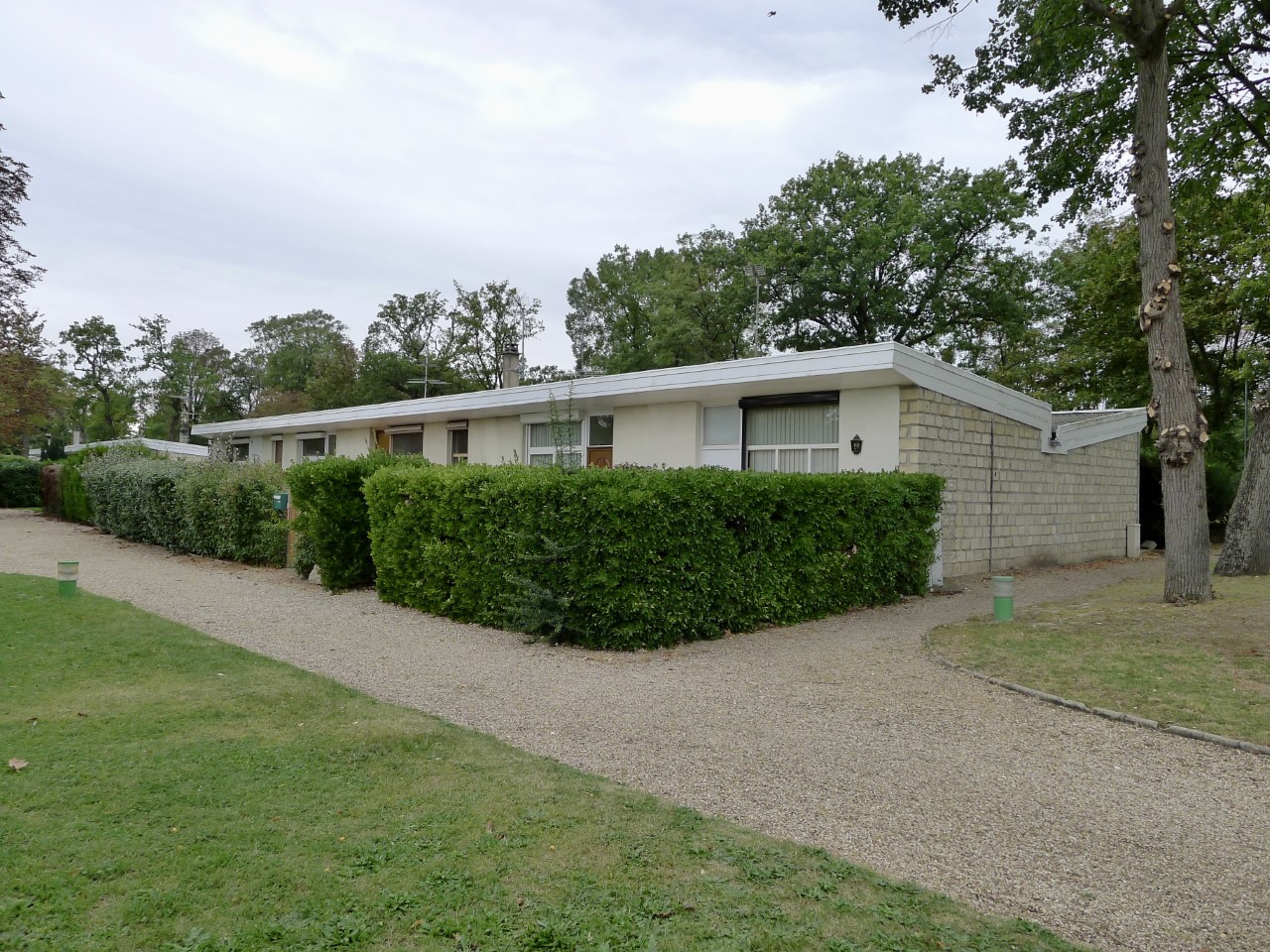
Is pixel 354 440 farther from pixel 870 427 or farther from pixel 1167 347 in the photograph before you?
pixel 1167 347

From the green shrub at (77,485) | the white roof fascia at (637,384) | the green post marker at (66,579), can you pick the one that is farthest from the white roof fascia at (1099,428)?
the green shrub at (77,485)

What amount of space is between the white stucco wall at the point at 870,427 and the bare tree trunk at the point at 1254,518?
5809 millimetres

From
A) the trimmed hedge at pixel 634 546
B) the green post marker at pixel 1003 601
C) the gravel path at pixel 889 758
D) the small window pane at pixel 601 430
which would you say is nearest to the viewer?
the gravel path at pixel 889 758

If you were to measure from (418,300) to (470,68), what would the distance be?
40549mm

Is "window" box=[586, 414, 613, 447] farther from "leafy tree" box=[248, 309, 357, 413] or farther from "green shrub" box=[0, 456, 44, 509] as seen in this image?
"leafy tree" box=[248, 309, 357, 413]

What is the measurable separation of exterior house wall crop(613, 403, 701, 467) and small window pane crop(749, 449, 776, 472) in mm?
1107

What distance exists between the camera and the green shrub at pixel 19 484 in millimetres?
30266

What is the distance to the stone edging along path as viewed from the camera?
4671mm

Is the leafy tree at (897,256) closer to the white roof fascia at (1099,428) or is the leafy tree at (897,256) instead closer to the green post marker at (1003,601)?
the white roof fascia at (1099,428)

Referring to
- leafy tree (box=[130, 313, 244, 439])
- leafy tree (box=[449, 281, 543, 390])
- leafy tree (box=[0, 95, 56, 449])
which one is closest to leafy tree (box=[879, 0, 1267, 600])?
leafy tree (box=[0, 95, 56, 449])

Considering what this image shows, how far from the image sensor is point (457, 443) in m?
19.2

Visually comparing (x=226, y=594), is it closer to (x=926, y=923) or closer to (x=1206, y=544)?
(x=926, y=923)

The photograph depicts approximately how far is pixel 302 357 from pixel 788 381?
53.5 m

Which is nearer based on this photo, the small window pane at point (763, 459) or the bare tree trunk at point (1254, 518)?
the bare tree trunk at point (1254, 518)
